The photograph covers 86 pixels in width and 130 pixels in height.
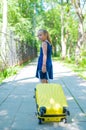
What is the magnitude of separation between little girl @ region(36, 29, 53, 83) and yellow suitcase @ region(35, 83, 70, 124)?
3.05 feet

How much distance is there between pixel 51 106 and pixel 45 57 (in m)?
1.50

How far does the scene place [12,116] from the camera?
26.2 feet

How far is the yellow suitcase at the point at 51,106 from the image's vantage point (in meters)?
7.15

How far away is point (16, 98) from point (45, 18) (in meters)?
64.4

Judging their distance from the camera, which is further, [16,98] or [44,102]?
[16,98]

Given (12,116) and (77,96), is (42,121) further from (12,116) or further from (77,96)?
(77,96)

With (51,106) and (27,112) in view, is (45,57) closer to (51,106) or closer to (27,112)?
(27,112)

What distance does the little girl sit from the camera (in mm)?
8359

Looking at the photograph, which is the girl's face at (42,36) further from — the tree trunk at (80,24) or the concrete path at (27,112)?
the tree trunk at (80,24)

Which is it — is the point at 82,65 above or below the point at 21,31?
below

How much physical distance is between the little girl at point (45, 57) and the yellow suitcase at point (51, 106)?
93cm

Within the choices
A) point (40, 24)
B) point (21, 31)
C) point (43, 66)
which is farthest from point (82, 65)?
point (40, 24)

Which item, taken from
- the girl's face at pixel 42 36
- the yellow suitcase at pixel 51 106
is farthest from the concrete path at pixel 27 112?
the girl's face at pixel 42 36

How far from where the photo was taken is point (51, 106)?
723 centimetres
